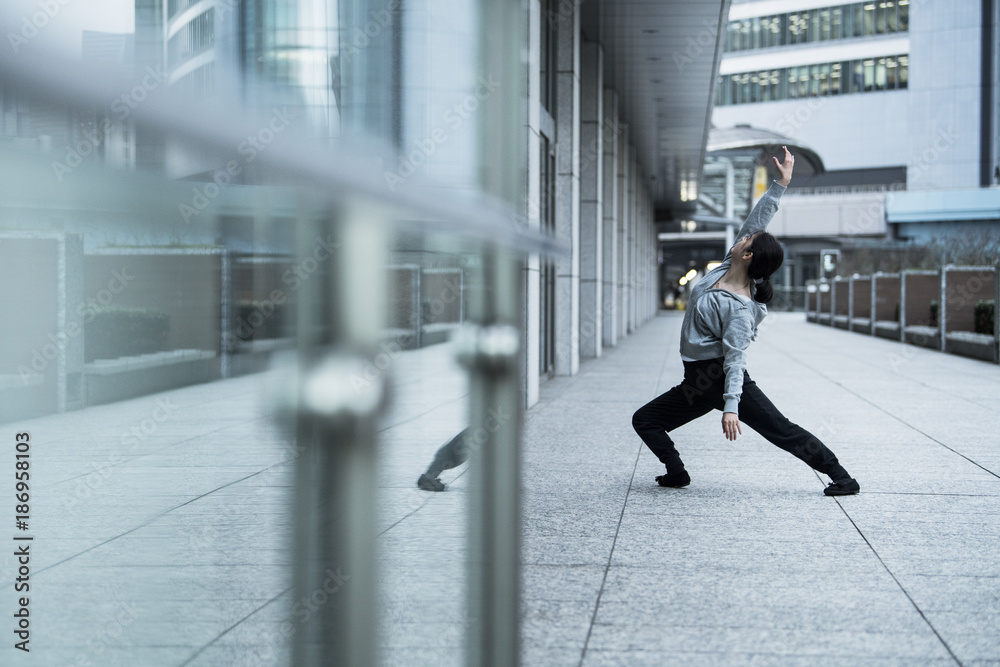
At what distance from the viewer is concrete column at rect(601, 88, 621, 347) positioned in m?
20.8

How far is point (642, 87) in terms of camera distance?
21.9 metres

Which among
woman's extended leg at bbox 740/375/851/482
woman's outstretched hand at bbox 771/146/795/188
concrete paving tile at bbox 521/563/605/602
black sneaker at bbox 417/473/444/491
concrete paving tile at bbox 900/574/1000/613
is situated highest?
woman's outstretched hand at bbox 771/146/795/188

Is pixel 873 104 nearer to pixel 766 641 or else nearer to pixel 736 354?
pixel 736 354

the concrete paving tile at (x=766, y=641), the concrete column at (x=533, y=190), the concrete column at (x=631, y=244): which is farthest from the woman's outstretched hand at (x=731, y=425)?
the concrete column at (x=631, y=244)

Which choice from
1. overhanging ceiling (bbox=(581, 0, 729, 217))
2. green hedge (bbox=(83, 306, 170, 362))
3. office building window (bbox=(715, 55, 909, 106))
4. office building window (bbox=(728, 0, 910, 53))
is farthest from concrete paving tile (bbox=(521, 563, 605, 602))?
office building window (bbox=(728, 0, 910, 53))

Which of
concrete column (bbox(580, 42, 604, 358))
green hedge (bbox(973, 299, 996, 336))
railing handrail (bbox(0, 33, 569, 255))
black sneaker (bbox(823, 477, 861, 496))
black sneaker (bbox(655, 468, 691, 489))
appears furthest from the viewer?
green hedge (bbox(973, 299, 996, 336))

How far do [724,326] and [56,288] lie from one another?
176 inches

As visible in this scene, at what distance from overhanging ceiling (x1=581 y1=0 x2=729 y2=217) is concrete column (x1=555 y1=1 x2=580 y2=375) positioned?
76.9 inches

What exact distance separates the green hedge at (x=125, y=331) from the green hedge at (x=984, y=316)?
18772mm

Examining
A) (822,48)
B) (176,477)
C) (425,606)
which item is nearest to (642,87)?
(176,477)

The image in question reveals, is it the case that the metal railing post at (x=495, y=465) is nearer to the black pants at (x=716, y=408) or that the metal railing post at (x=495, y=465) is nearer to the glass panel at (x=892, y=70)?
the black pants at (x=716, y=408)

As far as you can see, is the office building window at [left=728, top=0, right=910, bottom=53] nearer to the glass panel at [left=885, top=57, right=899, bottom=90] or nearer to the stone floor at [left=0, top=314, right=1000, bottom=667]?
the glass panel at [left=885, top=57, right=899, bottom=90]

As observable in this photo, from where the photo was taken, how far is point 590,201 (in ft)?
57.6

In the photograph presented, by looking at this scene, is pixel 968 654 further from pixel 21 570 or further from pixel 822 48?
pixel 822 48
